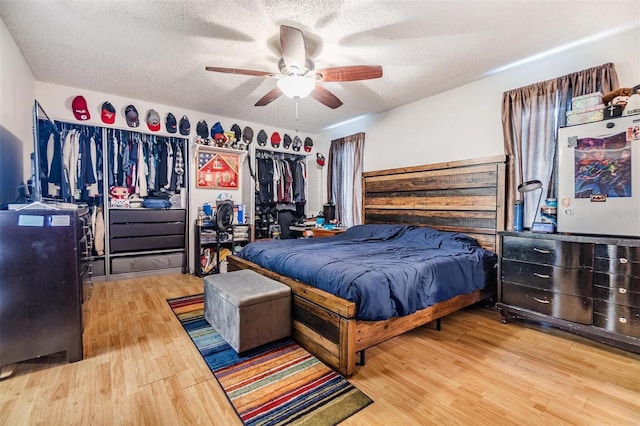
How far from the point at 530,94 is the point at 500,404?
2961 mm

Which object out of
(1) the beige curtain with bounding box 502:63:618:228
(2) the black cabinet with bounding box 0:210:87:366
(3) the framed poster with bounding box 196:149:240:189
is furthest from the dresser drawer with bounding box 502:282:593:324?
(3) the framed poster with bounding box 196:149:240:189

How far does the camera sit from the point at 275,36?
2553 millimetres

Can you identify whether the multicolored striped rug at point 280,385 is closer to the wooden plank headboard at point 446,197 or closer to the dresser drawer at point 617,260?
the dresser drawer at point 617,260

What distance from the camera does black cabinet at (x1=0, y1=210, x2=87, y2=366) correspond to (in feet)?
6.06

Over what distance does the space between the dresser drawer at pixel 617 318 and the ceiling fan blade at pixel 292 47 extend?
3.05m

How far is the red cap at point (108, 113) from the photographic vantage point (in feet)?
13.0

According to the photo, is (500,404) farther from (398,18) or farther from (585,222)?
(398,18)

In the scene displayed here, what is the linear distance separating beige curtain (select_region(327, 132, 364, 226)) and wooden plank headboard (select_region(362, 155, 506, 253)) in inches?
15.6

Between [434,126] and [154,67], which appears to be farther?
[434,126]

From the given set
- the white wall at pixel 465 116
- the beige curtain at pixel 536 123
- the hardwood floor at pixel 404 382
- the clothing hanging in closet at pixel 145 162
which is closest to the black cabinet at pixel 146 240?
the clothing hanging in closet at pixel 145 162

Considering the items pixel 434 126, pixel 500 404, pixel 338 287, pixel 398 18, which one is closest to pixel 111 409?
pixel 338 287

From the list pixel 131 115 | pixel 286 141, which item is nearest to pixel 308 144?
pixel 286 141

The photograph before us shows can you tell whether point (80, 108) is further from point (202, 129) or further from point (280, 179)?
point (280, 179)

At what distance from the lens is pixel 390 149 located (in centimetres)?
454
